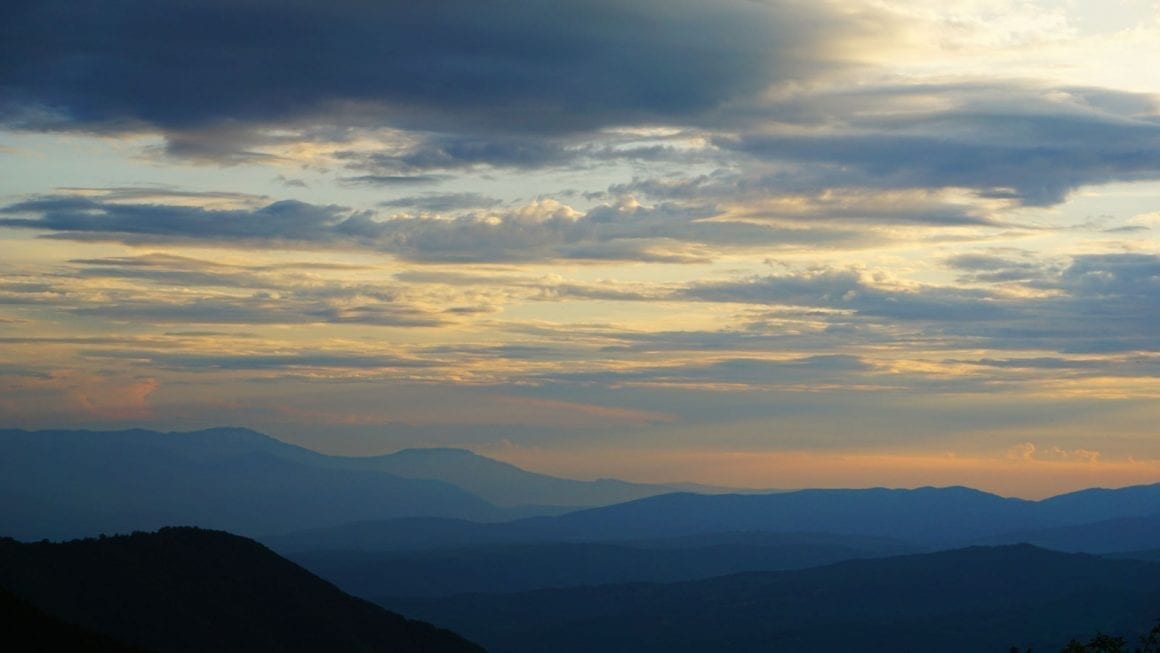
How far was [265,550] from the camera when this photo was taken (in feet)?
553

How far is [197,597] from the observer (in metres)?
149

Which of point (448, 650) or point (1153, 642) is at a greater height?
point (1153, 642)

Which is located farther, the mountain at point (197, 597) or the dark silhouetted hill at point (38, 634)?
the mountain at point (197, 597)

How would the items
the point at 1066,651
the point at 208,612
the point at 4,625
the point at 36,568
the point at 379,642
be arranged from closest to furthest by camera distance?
the point at 1066,651 < the point at 4,625 < the point at 36,568 < the point at 208,612 < the point at 379,642

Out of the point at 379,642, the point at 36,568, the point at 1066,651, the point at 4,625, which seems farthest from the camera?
the point at 379,642

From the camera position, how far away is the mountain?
13525 cm

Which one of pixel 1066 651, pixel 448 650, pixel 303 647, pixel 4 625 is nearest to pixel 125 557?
pixel 303 647

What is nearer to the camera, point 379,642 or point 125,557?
point 125,557

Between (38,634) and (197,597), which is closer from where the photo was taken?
(38,634)

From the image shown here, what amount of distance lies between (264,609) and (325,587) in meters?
13.2

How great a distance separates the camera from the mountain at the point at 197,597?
135 m

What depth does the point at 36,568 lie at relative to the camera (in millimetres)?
136750

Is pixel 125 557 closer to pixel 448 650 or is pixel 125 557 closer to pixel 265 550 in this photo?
pixel 265 550

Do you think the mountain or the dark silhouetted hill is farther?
the mountain
